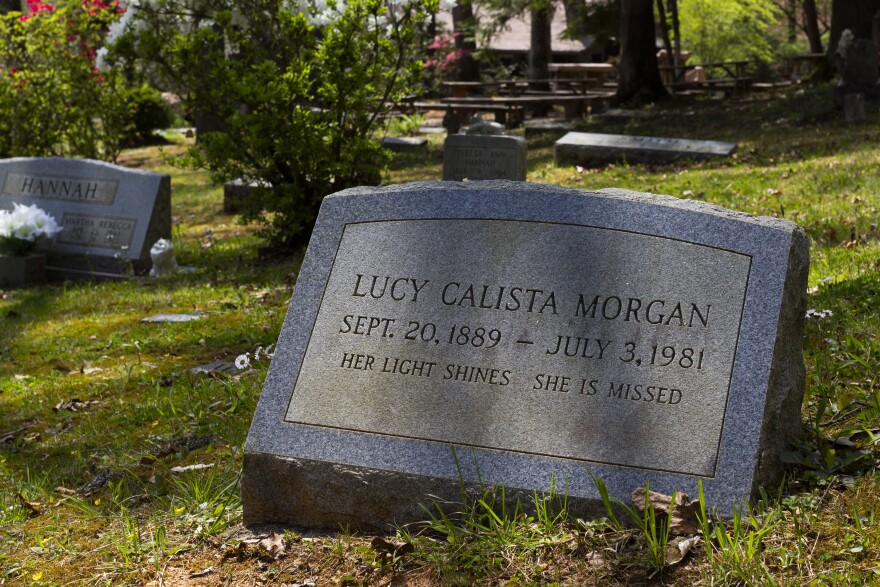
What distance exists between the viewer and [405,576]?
9.96ft

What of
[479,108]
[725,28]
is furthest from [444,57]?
[725,28]

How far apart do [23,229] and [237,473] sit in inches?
254

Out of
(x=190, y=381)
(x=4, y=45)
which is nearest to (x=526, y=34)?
(x=4, y=45)

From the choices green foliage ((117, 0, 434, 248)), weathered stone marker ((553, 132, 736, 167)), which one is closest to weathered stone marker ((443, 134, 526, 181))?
weathered stone marker ((553, 132, 736, 167))

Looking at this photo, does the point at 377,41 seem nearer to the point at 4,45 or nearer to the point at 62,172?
the point at 62,172

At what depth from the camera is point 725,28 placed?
3516 cm

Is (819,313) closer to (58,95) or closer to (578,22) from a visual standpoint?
(58,95)

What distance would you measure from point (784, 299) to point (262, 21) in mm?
6722

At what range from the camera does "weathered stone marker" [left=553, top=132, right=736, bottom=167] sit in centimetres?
1290

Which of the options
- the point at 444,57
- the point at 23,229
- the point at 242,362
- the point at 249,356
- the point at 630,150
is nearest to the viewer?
the point at 242,362

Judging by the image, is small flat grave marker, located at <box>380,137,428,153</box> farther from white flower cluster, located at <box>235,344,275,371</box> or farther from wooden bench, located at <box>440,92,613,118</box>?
white flower cluster, located at <box>235,344,275,371</box>

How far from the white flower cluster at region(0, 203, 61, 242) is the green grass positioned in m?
1.00

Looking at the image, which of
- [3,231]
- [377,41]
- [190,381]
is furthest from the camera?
[3,231]

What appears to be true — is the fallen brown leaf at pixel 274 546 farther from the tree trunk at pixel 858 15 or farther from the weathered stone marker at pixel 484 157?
the tree trunk at pixel 858 15
